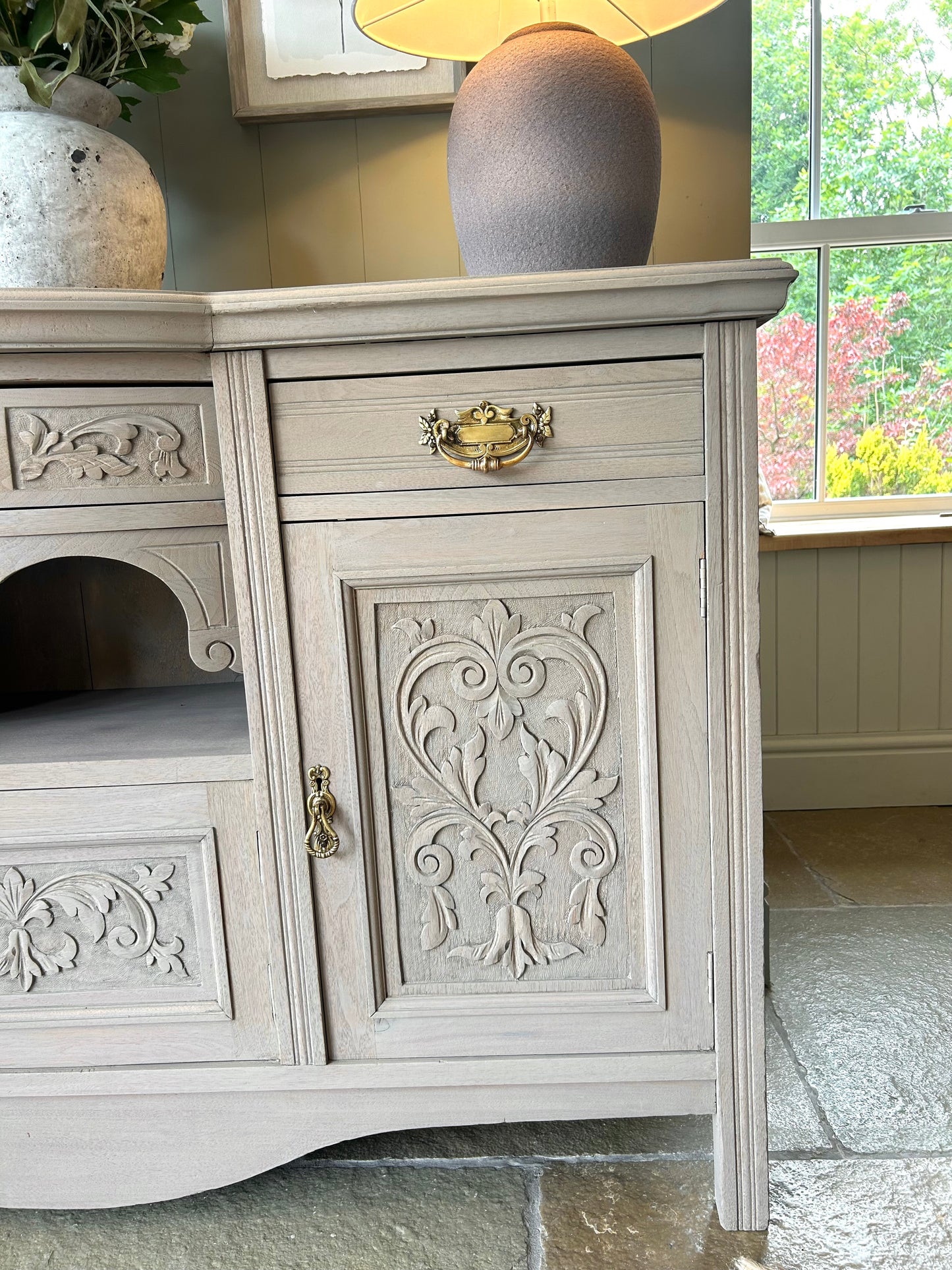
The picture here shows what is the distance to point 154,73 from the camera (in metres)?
1.26

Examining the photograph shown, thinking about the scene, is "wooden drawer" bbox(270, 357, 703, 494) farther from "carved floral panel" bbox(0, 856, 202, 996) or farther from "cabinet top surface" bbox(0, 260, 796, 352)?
"carved floral panel" bbox(0, 856, 202, 996)

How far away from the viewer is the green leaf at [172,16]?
1.22 metres

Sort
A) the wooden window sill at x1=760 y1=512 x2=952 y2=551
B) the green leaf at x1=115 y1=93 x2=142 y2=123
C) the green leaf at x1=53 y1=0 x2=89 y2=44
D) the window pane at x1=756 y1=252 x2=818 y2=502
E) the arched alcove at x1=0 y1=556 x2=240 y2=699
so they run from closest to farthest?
the green leaf at x1=53 y1=0 x2=89 y2=44 → the green leaf at x1=115 y1=93 x2=142 y2=123 → the arched alcove at x1=0 y1=556 x2=240 y2=699 → the wooden window sill at x1=760 y1=512 x2=952 y2=551 → the window pane at x1=756 y1=252 x2=818 y2=502

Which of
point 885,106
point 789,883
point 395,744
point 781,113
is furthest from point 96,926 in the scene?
point 885,106

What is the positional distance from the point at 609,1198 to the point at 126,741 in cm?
81

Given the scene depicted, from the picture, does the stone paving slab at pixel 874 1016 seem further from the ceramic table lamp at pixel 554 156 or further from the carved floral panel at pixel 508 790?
the ceramic table lamp at pixel 554 156

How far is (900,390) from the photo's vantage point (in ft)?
7.97

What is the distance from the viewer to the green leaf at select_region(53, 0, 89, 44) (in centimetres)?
104

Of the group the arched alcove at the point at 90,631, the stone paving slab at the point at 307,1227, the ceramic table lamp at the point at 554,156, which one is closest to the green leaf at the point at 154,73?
the ceramic table lamp at the point at 554,156

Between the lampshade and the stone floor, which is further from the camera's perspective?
the lampshade

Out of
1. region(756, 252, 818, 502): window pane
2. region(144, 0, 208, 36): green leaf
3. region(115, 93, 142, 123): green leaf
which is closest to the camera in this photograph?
region(144, 0, 208, 36): green leaf

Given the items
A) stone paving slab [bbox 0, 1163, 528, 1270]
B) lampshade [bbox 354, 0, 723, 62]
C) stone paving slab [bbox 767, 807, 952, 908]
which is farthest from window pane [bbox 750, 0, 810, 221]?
stone paving slab [bbox 0, 1163, 528, 1270]

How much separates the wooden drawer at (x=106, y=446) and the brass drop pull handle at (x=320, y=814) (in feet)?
1.08

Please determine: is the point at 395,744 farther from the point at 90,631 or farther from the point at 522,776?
the point at 90,631
